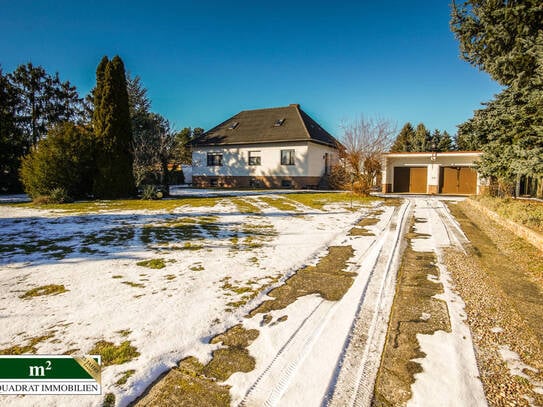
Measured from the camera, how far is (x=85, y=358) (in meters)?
2.33

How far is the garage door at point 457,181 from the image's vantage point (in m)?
21.2

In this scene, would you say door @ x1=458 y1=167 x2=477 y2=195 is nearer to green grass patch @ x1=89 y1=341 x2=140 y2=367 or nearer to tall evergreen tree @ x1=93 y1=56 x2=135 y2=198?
tall evergreen tree @ x1=93 y1=56 x2=135 y2=198

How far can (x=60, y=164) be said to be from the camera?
14008 millimetres

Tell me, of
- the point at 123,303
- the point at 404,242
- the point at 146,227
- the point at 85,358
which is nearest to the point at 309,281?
the point at 123,303

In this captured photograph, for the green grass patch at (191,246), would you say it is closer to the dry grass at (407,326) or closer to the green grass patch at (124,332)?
the green grass patch at (124,332)

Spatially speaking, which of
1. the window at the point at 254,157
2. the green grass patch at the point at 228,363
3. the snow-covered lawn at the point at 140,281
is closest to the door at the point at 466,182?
the window at the point at 254,157

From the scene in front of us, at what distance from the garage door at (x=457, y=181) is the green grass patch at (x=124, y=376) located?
24.0 m

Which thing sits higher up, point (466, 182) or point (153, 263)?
point (466, 182)

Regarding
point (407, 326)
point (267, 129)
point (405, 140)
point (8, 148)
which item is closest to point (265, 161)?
point (267, 129)

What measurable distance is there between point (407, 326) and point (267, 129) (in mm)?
25414

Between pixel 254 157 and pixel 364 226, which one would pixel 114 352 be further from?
pixel 254 157

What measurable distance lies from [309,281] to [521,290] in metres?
2.72

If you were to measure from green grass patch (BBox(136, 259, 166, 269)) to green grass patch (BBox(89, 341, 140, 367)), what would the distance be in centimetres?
Result: 222

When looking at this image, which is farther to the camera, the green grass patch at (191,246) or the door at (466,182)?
the door at (466,182)
